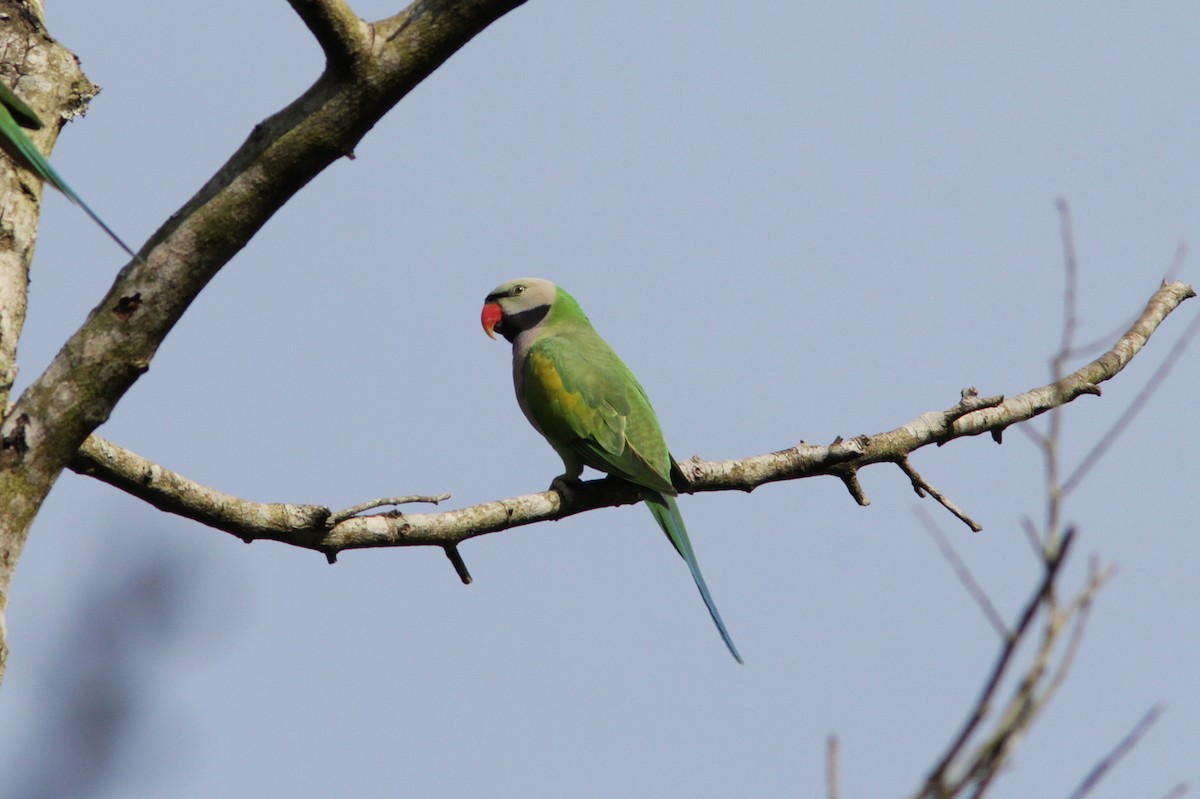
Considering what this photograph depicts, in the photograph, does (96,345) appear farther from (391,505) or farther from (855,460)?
(855,460)

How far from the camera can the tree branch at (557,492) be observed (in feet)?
11.6

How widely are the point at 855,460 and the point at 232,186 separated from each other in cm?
268

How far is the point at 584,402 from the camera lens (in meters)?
5.73

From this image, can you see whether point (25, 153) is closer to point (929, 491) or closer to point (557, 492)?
point (557, 492)

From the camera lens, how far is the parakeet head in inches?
263

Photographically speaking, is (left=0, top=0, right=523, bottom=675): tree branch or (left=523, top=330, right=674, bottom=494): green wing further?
(left=523, top=330, right=674, bottom=494): green wing

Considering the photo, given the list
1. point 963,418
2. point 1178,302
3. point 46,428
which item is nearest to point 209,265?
point 46,428

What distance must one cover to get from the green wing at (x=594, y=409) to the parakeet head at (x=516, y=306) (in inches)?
17.6

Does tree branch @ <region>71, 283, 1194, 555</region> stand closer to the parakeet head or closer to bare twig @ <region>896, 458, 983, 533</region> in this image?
bare twig @ <region>896, 458, 983, 533</region>

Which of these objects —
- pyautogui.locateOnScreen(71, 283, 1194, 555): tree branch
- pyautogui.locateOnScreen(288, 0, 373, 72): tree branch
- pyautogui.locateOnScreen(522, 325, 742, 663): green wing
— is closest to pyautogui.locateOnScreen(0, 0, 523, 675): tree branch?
pyautogui.locateOnScreen(288, 0, 373, 72): tree branch

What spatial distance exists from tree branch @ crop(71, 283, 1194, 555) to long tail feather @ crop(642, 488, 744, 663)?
0.12 meters

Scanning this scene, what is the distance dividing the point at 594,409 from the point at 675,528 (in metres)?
0.79

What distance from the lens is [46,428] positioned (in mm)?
2826

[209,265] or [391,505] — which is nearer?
[209,265]
